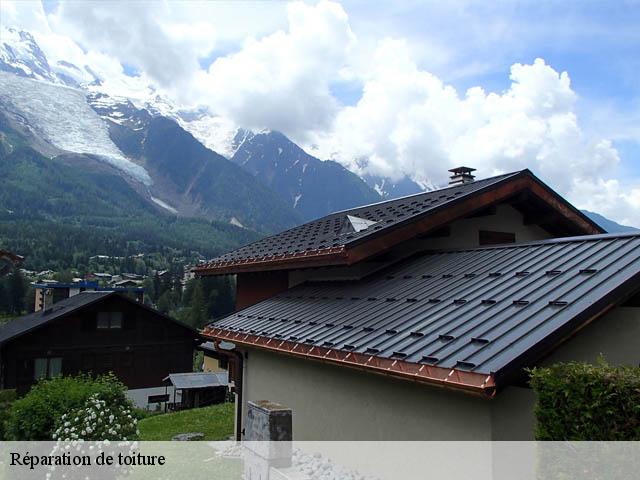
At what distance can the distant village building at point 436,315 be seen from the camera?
20.9ft

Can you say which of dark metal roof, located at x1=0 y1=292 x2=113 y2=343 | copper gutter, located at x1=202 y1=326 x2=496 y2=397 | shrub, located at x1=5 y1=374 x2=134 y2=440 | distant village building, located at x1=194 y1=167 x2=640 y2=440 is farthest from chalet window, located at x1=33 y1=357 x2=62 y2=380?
copper gutter, located at x1=202 y1=326 x2=496 y2=397

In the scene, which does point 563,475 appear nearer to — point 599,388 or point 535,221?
point 599,388

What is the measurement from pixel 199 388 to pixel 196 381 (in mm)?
498

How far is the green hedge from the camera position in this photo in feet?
14.5

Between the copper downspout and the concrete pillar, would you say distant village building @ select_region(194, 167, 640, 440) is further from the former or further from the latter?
the concrete pillar

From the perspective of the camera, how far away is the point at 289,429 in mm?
6855

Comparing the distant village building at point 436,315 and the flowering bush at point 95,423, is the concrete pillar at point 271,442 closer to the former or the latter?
the distant village building at point 436,315

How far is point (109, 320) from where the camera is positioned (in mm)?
40750

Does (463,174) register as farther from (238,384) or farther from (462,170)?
(238,384)

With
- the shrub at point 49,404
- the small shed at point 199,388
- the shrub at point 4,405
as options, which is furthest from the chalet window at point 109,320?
the shrub at point 49,404

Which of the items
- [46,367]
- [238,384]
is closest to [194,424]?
[238,384]

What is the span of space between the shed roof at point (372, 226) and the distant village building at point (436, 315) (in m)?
0.05

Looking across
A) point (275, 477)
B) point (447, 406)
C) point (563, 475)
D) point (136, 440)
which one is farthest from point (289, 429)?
point (136, 440)

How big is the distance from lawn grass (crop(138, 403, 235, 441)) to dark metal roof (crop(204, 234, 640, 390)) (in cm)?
391
